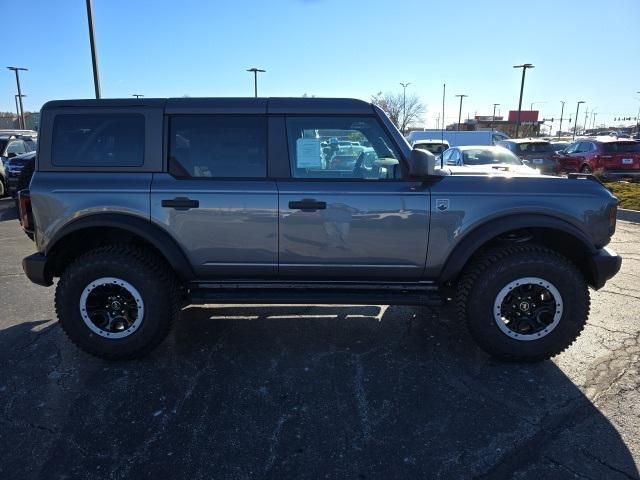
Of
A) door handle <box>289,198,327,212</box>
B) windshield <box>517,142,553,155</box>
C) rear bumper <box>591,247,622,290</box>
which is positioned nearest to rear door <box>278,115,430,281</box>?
door handle <box>289,198,327,212</box>

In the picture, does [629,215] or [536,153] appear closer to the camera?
[629,215]

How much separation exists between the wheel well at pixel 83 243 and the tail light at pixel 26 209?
290 mm

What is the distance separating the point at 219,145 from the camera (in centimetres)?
357

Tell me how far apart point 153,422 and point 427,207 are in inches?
92.5

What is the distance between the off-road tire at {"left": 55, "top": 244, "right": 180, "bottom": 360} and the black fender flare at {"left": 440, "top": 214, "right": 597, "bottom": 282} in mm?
2210

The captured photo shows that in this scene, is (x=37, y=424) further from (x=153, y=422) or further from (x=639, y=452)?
(x=639, y=452)

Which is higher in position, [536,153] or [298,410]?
[536,153]

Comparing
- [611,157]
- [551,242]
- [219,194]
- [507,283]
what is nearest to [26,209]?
[219,194]

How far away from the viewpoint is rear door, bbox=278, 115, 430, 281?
135 inches

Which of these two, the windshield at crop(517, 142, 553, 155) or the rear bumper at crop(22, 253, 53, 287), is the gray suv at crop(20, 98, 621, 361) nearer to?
the rear bumper at crop(22, 253, 53, 287)

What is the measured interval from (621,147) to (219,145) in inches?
592

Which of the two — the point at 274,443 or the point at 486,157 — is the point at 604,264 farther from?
the point at 486,157

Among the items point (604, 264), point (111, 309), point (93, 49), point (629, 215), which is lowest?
point (629, 215)

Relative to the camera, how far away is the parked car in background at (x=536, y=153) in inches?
593
